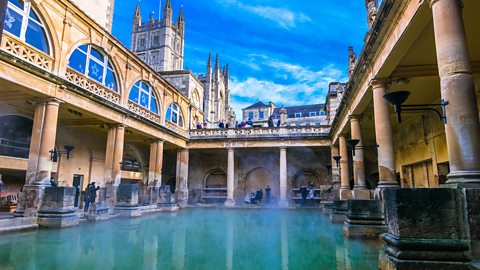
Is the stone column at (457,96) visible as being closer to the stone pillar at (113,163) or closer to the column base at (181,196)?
the stone pillar at (113,163)

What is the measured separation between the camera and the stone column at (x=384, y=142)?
8445 mm

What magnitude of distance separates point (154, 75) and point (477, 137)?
18063 millimetres

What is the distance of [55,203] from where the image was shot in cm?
1030

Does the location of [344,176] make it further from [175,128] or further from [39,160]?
[39,160]

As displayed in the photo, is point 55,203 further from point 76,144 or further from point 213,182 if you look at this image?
point 213,182

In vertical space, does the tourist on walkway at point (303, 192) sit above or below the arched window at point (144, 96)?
below

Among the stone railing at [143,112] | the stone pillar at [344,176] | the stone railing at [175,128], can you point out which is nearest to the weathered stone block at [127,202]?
the stone railing at [143,112]

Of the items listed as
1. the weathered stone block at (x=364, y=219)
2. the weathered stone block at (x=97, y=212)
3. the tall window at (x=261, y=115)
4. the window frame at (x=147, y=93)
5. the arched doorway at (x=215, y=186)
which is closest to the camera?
the weathered stone block at (x=364, y=219)

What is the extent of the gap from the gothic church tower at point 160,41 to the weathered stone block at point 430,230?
61.6 metres

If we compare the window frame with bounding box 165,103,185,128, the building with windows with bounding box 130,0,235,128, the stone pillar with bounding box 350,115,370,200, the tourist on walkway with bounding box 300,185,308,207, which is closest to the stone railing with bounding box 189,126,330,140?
the window frame with bounding box 165,103,185,128

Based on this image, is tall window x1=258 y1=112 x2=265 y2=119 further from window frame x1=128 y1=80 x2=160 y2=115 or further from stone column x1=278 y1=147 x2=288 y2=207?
window frame x1=128 y1=80 x2=160 y2=115

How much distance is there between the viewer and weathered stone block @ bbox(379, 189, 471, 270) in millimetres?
3838

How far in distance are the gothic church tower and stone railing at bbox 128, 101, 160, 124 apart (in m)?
44.5

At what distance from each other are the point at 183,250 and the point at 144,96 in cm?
1388
